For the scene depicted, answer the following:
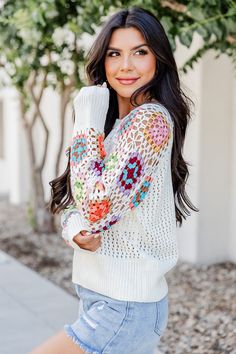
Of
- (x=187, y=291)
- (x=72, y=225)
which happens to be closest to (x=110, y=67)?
(x=72, y=225)

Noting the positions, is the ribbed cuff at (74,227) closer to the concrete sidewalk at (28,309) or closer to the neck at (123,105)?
the neck at (123,105)

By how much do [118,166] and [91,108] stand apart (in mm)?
203

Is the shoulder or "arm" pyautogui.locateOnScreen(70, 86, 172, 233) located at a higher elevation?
the shoulder

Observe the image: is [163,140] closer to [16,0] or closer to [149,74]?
[149,74]

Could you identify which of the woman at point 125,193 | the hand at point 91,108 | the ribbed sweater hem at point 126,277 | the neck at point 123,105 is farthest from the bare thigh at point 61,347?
the neck at point 123,105

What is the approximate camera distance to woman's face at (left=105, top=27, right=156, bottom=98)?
167 cm

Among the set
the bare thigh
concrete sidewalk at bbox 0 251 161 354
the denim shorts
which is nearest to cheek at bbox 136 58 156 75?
the denim shorts

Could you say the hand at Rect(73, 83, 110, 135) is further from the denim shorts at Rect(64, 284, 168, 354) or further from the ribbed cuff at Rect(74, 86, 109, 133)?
the denim shorts at Rect(64, 284, 168, 354)

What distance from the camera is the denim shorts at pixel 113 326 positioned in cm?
158

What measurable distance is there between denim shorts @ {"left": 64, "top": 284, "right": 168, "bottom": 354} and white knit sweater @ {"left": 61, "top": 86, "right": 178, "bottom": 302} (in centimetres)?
3

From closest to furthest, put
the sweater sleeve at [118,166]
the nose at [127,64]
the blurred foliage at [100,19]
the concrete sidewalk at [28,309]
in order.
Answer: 1. the sweater sleeve at [118,166]
2. the nose at [127,64]
3. the blurred foliage at [100,19]
4. the concrete sidewalk at [28,309]

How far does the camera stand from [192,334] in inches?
149

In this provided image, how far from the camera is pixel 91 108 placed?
1602 millimetres

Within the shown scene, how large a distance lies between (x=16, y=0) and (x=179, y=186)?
106 inches
